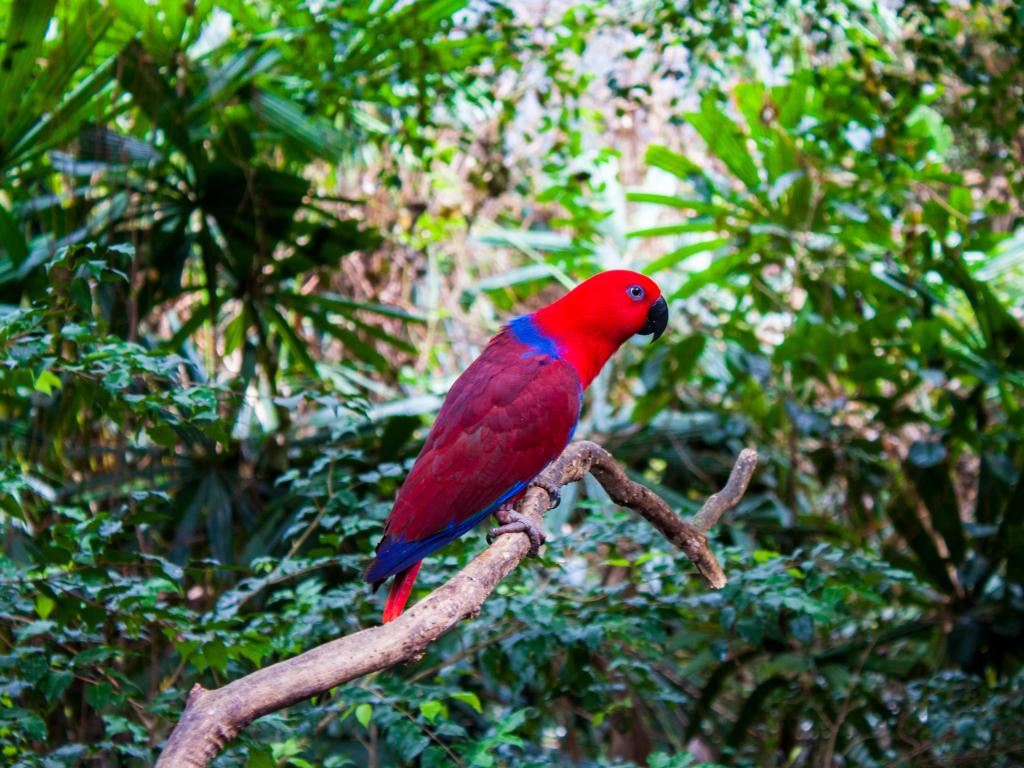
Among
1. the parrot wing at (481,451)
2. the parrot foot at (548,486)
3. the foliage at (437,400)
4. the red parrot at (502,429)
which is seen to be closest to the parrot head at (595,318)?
the red parrot at (502,429)

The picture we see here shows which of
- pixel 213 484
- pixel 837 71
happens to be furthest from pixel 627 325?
pixel 837 71

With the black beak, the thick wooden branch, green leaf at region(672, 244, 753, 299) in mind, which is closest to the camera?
the thick wooden branch

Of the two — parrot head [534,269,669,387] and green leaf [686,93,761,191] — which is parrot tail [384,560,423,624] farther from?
green leaf [686,93,761,191]

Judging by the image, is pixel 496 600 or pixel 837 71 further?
pixel 837 71

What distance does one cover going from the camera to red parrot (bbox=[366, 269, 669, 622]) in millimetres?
2051

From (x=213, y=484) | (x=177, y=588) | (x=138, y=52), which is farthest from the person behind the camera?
(x=213, y=484)

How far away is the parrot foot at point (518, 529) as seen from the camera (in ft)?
6.70

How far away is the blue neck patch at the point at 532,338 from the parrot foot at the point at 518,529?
450 mm

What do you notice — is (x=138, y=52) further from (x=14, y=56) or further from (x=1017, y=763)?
(x=1017, y=763)

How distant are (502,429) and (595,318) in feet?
1.59

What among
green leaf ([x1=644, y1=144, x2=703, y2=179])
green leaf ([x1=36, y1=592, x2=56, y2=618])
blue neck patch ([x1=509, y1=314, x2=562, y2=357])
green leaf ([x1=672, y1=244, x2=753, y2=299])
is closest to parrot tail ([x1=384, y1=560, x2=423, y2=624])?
blue neck patch ([x1=509, y1=314, x2=562, y2=357])

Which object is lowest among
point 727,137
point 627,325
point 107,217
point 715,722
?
point 715,722

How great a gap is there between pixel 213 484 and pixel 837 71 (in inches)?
125

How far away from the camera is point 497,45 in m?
4.35
